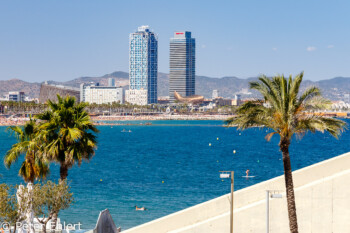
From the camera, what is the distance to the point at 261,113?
1677 centimetres

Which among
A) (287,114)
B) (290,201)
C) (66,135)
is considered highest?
(287,114)

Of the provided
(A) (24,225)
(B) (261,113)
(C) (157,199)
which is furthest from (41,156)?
(C) (157,199)

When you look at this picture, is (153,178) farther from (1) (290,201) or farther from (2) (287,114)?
(1) (290,201)

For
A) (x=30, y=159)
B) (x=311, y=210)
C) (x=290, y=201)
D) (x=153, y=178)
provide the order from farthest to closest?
(x=153, y=178) → (x=30, y=159) → (x=311, y=210) → (x=290, y=201)

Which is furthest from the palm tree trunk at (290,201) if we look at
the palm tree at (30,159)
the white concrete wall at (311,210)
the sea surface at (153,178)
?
the palm tree at (30,159)

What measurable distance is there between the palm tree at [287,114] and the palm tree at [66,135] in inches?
222

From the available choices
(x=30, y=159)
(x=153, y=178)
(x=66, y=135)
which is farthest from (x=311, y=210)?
(x=153, y=178)

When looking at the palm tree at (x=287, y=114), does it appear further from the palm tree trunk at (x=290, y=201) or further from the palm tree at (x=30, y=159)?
the palm tree at (x=30, y=159)

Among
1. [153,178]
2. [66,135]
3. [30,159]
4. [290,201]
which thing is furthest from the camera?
[153,178]

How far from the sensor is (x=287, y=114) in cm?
1628

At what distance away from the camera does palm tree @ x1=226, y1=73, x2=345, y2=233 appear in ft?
53.3

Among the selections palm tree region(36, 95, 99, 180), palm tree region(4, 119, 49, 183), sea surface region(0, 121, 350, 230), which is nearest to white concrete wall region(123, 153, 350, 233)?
sea surface region(0, 121, 350, 230)

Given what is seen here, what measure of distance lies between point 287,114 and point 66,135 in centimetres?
774

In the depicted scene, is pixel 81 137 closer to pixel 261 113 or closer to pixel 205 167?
pixel 261 113
